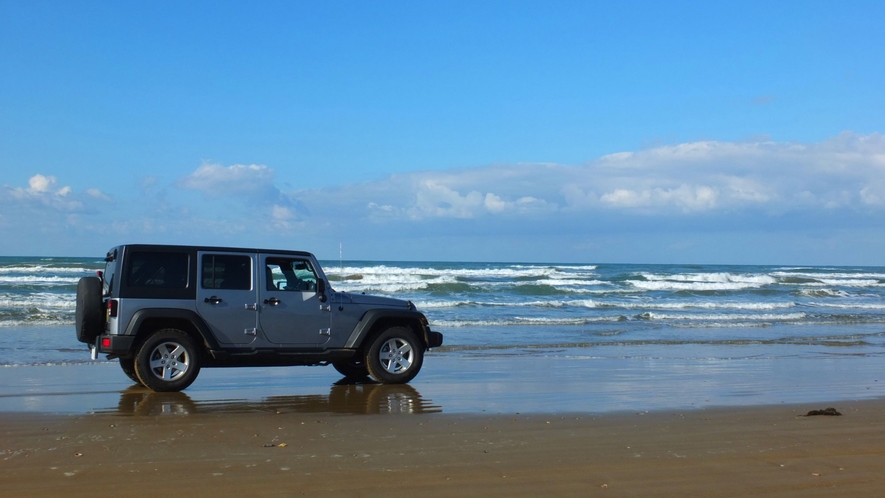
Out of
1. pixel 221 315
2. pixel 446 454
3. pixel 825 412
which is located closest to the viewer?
pixel 446 454

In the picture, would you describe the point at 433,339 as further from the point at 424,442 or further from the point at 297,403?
the point at 424,442

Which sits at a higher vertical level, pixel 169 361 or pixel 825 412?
pixel 169 361

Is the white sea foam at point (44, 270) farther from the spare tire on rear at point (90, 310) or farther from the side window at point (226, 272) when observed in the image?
the side window at point (226, 272)

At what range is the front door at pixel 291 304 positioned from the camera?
9.68 meters

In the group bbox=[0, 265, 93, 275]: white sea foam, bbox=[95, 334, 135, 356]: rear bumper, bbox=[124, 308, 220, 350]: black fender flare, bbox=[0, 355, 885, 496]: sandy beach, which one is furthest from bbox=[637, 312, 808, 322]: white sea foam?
bbox=[0, 265, 93, 275]: white sea foam

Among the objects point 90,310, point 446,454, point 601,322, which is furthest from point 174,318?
point 601,322

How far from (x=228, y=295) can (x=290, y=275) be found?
0.81 m

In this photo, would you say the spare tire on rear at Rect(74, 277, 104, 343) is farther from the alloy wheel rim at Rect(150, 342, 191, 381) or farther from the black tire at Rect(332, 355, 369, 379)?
the black tire at Rect(332, 355, 369, 379)

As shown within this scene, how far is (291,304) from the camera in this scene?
981 cm

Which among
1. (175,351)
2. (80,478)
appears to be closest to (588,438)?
(80,478)

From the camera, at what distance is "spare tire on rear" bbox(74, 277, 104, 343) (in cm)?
930

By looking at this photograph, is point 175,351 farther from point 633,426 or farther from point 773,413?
point 773,413

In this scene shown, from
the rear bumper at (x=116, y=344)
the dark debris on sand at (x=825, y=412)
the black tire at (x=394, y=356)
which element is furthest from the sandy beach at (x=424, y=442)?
the rear bumper at (x=116, y=344)

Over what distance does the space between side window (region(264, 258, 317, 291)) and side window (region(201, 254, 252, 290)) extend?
0.79ft
